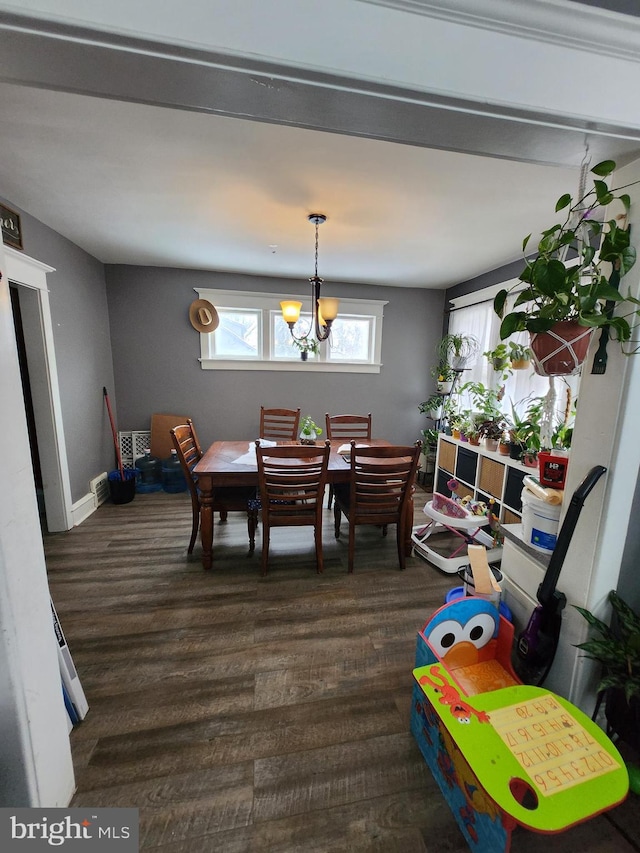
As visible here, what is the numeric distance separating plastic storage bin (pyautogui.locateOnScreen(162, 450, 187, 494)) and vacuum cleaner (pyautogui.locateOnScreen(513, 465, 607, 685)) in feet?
11.1

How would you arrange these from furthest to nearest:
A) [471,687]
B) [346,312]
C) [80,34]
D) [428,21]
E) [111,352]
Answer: [346,312] < [111,352] < [471,687] < [428,21] < [80,34]

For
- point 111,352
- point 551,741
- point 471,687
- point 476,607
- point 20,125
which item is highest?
point 20,125

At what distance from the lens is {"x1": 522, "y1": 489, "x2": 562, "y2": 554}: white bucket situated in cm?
128

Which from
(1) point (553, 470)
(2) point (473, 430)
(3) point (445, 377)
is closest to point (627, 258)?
(1) point (553, 470)

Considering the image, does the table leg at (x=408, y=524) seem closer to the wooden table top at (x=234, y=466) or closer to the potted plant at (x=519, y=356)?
the wooden table top at (x=234, y=466)

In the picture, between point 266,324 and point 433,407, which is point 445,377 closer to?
point 433,407

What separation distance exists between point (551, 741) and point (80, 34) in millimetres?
2002

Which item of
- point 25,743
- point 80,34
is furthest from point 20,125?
point 25,743

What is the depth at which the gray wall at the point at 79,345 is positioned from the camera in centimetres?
271

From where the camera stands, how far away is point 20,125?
150cm

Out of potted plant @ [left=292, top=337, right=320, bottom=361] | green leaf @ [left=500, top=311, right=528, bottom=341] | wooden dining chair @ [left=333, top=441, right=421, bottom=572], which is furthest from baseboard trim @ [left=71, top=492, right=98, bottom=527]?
green leaf @ [left=500, top=311, right=528, bottom=341]

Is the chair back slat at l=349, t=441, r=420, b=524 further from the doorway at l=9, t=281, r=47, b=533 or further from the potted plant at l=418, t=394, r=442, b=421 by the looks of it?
the doorway at l=9, t=281, r=47, b=533

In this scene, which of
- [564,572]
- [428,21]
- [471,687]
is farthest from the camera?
[471,687]

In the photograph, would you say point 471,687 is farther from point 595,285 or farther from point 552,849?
point 595,285
